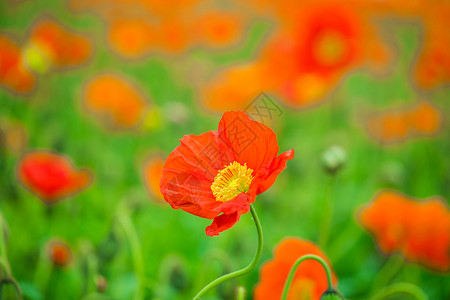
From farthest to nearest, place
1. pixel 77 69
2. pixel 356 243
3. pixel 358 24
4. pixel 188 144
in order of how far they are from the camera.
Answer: pixel 77 69, pixel 358 24, pixel 356 243, pixel 188 144

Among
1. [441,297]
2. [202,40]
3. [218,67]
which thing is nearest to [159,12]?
[202,40]

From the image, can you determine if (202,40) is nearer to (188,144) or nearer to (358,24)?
(358,24)

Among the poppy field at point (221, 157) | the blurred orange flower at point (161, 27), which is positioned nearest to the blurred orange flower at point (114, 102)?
the poppy field at point (221, 157)

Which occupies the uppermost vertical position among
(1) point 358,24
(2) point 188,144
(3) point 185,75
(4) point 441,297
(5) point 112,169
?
(2) point 188,144

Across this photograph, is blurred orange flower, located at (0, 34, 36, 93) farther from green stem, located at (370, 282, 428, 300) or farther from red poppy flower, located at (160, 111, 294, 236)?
green stem, located at (370, 282, 428, 300)

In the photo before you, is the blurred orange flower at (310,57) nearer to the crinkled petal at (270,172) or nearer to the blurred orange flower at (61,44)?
the blurred orange flower at (61,44)

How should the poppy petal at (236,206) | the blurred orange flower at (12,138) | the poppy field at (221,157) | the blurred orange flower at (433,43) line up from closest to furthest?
1. the poppy petal at (236,206)
2. the poppy field at (221,157)
3. the blurred orange flower at (12,138)
4. the blurred orange flower at (433,43)

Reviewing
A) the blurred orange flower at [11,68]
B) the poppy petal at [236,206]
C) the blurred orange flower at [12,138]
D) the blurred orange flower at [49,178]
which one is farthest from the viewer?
the blurred orange flower at [11,68]
